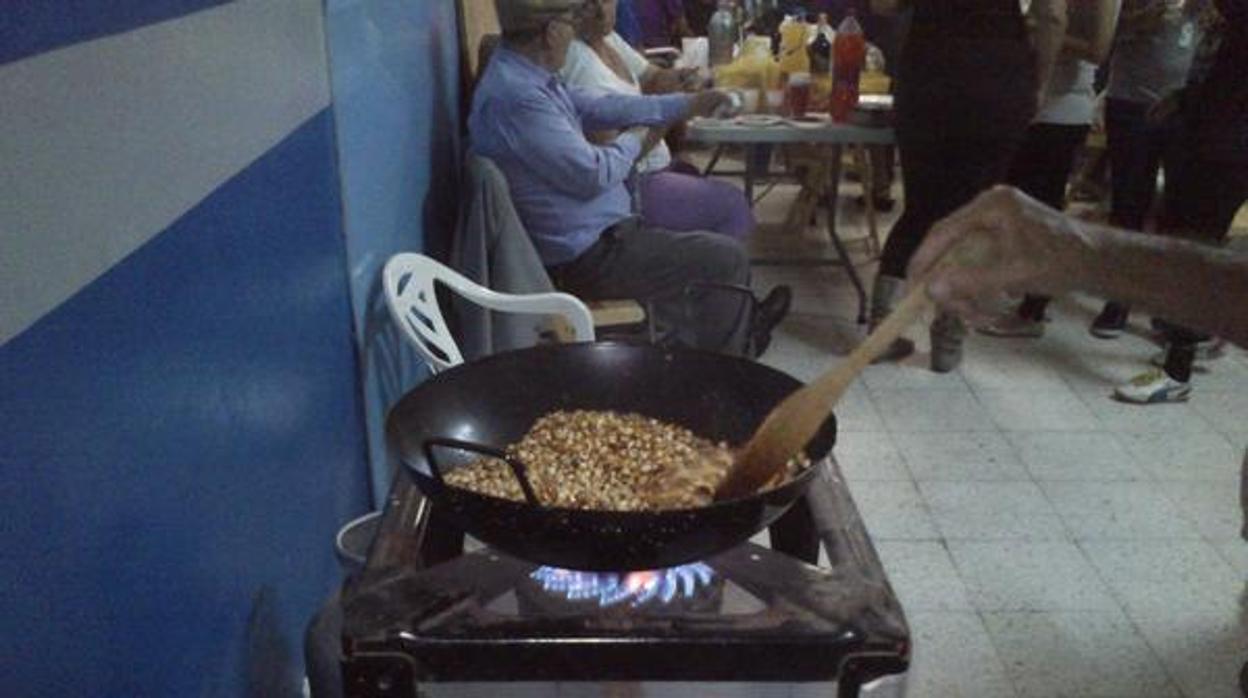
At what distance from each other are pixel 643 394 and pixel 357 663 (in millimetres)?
547

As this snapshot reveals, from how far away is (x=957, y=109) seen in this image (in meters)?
3.05

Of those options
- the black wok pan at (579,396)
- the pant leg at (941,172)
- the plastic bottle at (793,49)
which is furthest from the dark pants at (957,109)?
the black wok pan at (579,396)

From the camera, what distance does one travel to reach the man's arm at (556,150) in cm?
250

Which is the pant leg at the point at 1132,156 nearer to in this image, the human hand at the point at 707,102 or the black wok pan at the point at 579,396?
the human hand at the point at 707,102

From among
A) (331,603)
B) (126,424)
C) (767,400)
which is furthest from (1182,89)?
(126,424)

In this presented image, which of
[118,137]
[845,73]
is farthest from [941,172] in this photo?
[118,137]

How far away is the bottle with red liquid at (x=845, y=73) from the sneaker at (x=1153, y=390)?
1.28 m

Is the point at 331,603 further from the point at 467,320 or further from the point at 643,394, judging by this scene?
the point at 467,320

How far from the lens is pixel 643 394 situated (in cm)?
137

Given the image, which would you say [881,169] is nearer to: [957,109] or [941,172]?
[941,172]

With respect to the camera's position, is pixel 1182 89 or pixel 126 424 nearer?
pixel 126 424

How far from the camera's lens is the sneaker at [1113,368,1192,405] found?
10.6 feet

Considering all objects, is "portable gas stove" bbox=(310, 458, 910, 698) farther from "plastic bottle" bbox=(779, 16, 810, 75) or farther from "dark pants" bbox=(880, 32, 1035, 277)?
"plastic bottle" bbox=(779, 16, 810, 75)

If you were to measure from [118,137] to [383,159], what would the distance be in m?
1.22
